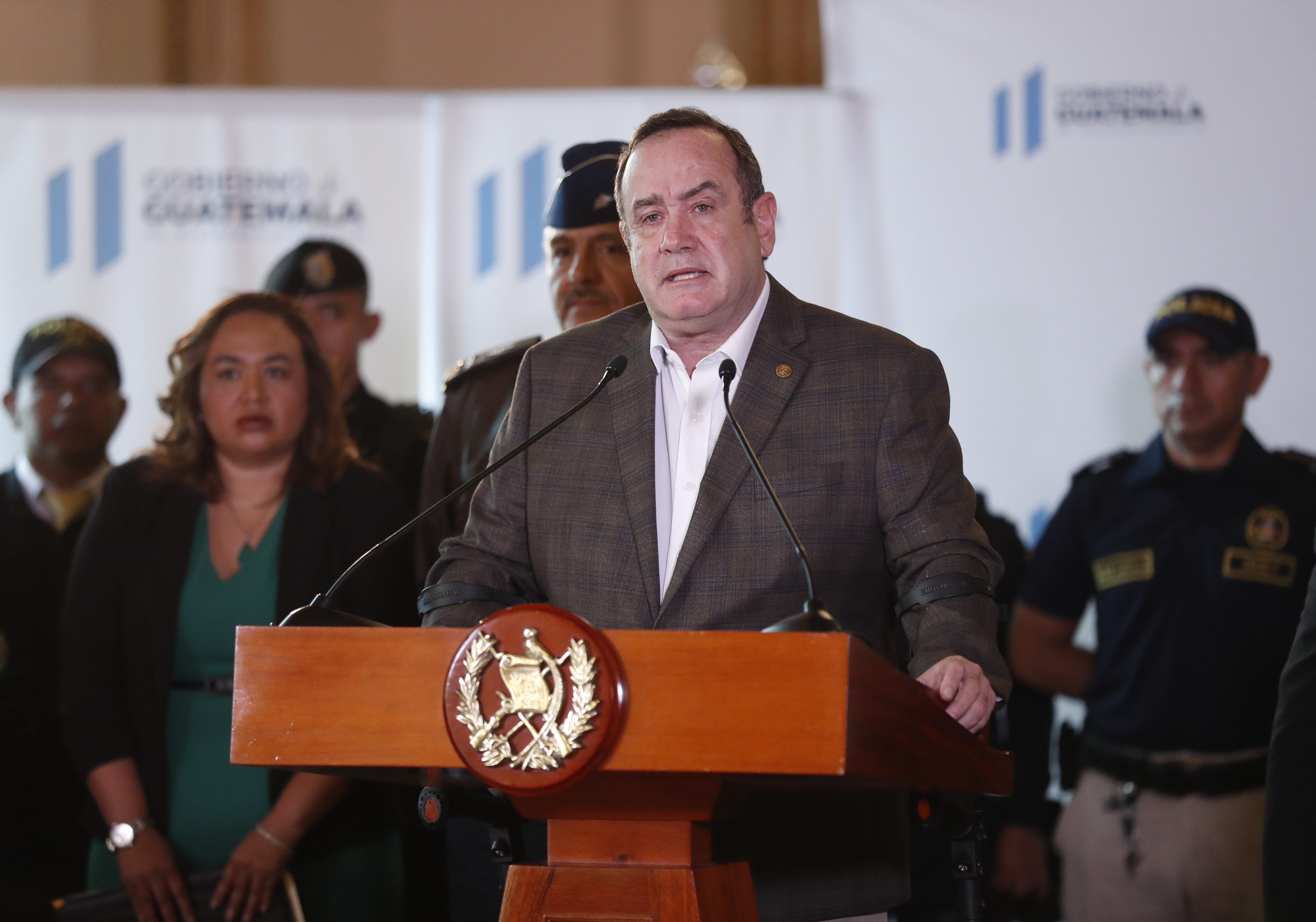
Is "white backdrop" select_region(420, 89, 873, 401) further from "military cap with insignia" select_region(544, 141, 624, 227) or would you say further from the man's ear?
the man's ear

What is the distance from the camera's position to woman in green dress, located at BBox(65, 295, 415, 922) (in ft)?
8.93

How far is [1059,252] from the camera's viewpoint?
4328 mm

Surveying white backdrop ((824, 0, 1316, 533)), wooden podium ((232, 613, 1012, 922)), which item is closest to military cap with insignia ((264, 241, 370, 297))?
white backdrop ((824, 0, 1316, 533))

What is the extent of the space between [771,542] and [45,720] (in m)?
2.41

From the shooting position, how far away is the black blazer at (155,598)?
2773 millimetres

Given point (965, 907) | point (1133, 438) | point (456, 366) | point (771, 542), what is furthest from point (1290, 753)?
point (1133, 438)

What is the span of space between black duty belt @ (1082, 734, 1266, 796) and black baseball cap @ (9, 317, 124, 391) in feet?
9.71

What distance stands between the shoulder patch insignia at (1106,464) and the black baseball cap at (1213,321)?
12.3 inches

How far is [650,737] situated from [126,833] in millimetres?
1812

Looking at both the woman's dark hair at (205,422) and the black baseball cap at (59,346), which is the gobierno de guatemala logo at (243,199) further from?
the woman's dark hair at (205,422)

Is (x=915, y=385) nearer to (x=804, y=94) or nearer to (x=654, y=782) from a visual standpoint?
(x=654, y=782)

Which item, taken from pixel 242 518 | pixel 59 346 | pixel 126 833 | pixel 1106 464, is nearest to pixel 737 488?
pixel 242 518

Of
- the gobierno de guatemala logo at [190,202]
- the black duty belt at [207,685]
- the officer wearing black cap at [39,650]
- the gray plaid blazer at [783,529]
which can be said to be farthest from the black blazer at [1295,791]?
the gobierno de guatemala logo at [190,202]

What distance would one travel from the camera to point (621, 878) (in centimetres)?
144
